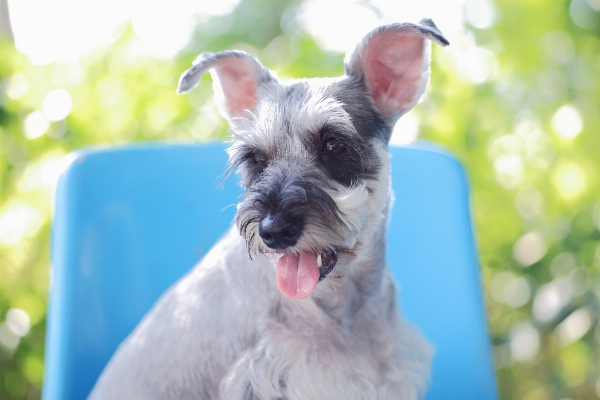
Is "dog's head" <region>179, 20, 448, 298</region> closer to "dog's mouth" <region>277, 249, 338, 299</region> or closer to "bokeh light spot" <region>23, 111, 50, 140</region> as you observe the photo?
"dog's mouth" <region>277, 249, 338, 299</region>

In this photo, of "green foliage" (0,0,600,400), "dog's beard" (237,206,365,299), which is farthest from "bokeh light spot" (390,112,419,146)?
"dog's beard" (237,206,365,299)

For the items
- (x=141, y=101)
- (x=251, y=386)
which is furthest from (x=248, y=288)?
(x=141, y=101)

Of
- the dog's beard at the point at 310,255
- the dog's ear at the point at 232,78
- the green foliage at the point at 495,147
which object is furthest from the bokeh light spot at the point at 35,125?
the dog's beard at the point at 310,255

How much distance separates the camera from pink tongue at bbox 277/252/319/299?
1406mm

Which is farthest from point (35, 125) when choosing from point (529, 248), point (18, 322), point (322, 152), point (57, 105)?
point (529, 248)

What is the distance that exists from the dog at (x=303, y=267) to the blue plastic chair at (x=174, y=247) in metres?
0.43

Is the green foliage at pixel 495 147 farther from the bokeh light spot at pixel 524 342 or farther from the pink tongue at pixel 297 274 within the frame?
the pink tongue at pixel 297 274

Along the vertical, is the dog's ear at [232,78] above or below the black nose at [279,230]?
above

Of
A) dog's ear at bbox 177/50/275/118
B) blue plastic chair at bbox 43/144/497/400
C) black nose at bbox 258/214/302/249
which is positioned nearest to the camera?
black nose at bbox 258/214/302/249

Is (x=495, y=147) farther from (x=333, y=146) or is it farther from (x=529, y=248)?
(x=333, y=146)

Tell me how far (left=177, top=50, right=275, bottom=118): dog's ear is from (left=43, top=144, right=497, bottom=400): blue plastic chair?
52 cm

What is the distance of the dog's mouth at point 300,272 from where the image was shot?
1405mm

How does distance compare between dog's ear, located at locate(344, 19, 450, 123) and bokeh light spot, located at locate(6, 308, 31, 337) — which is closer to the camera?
dog's ear, located at locate(344, 19, 450, 123)

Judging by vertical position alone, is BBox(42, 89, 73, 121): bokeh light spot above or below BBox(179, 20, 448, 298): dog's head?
below
